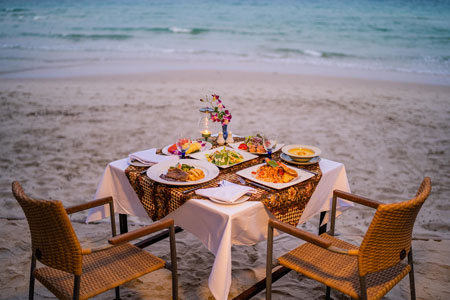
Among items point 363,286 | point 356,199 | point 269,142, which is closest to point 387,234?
point 363,286

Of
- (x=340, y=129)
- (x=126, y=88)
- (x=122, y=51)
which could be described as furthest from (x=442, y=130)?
(x=122, y=51)

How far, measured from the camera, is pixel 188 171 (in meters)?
2.33

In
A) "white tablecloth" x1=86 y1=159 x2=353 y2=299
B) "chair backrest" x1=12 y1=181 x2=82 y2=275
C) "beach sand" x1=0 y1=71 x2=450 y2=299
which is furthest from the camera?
"beach sand" x1=0 y1=71 x2=450 y2=299

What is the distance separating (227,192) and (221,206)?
0.31 feet

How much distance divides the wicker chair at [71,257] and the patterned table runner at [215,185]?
178 mm

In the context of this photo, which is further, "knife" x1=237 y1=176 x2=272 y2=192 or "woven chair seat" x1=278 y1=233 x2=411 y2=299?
"knife" x1=237 y1=176 x2=272 y2=192

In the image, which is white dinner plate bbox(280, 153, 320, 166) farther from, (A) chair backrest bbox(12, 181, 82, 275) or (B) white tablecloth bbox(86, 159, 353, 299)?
(A) chair backrest bbox(12, 181, 82, 275)

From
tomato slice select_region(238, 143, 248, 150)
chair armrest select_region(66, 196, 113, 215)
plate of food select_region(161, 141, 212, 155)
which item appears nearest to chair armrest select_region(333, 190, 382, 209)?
tomato slice select_region(238, 143, 248, 150)

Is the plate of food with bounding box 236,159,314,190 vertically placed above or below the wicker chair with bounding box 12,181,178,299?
above

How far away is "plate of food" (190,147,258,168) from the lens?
99.3 inches

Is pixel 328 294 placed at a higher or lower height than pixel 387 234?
lower

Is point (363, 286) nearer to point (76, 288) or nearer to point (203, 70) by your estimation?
point (76, 288)

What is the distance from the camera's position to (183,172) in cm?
229

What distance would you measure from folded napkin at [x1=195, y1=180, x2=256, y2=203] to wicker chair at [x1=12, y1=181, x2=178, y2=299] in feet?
0.84
